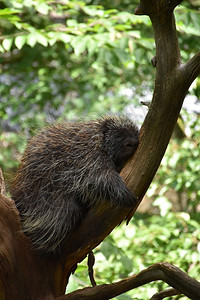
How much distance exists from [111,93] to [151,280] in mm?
3257

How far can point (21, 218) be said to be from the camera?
1.50 metres

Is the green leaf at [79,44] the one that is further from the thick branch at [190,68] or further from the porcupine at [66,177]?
the thick branch at [190,68]

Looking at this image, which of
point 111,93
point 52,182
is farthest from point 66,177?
point 111,93

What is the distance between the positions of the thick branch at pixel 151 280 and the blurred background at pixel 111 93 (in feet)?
1.26

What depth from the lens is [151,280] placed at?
1316 millimetres

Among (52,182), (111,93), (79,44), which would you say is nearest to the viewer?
(52,182)

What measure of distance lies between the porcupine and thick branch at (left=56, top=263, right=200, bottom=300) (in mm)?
168

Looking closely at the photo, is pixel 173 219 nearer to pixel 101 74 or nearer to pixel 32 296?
pixel 101 74

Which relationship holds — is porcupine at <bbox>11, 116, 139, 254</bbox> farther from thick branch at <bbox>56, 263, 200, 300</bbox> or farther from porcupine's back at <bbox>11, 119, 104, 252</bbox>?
thick branch at <bbox>56, 263, 200, 300</bbox>

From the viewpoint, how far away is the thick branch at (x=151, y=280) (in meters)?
1.26

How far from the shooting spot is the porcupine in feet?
4.81

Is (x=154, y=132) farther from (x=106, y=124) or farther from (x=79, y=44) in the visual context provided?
(x=79, y=44)

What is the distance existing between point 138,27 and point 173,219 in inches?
55.7

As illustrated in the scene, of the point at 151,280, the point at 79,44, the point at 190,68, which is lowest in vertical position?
the point at 151,280
